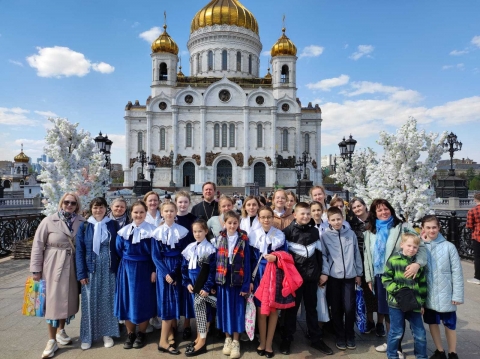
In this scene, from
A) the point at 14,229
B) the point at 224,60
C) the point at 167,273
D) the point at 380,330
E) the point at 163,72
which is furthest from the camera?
the point at 224,60

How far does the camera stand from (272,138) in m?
43.1

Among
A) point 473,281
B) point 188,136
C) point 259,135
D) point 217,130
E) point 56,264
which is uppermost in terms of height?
point 217,130

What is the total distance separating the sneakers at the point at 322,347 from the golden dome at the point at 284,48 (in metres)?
45.2

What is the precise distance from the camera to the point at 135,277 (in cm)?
422

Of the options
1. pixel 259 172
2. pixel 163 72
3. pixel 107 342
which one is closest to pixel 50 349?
pixel 107 342

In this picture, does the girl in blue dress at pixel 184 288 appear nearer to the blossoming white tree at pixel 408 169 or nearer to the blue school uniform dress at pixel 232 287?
the blue school uniform dress at pixel 232 287

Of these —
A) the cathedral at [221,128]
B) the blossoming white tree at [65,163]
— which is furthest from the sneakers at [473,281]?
the cathedral at [221,128]

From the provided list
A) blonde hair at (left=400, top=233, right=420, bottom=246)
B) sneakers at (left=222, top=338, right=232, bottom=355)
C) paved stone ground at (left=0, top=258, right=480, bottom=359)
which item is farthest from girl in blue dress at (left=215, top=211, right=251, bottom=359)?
blonde hair at (left=400, top=233, right=420, bottom=246)

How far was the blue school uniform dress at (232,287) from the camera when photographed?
4027mm

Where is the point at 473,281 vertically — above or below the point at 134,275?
below

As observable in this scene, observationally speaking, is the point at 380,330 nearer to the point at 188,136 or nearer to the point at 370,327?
the point at 370,327

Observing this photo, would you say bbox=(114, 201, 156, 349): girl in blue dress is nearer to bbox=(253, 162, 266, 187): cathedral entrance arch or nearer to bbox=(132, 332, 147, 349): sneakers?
bbox=(132, 332, 147, 349): sneakers

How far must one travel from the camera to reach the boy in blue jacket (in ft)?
14.0

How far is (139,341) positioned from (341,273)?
288 centimetres
